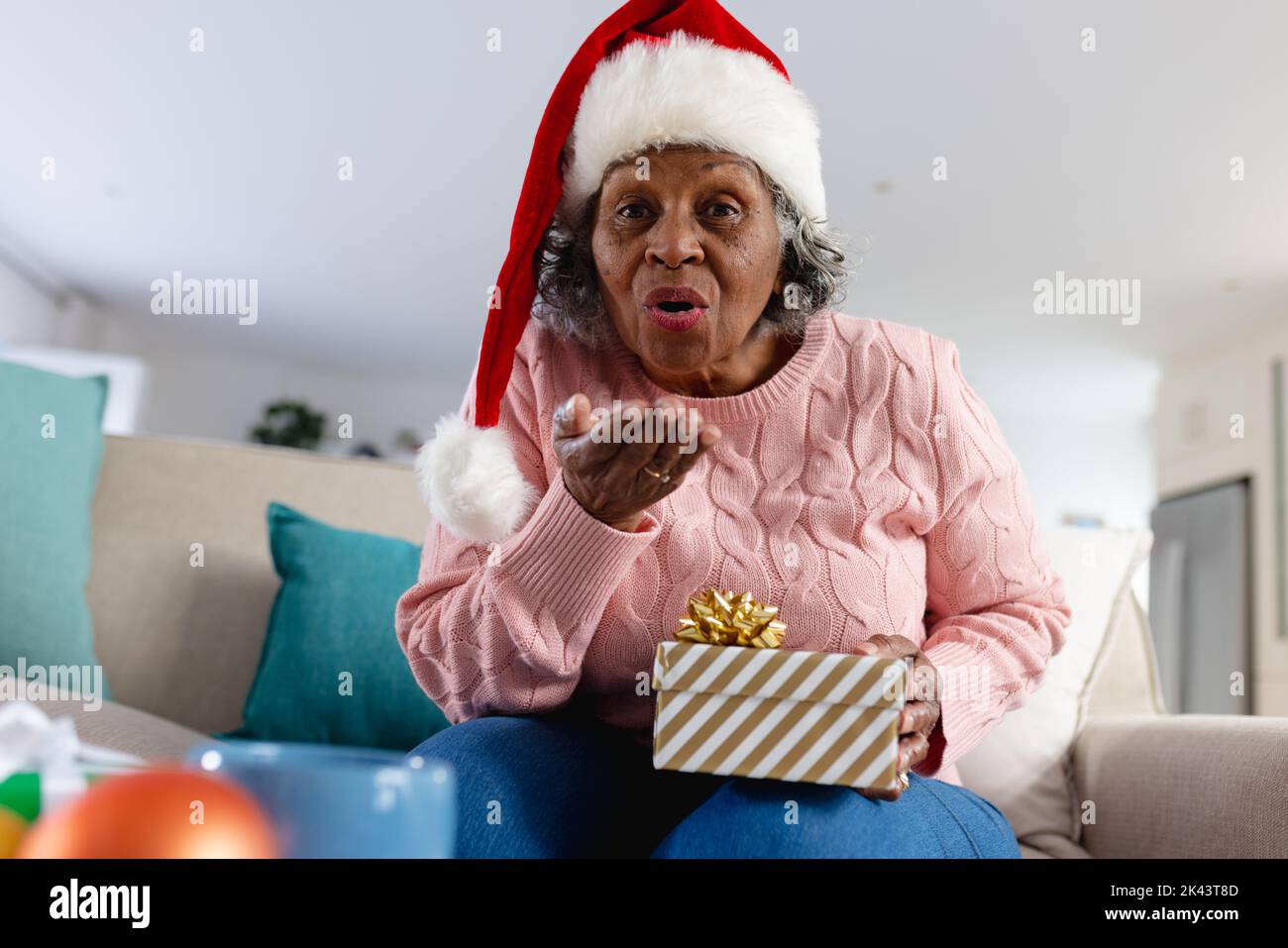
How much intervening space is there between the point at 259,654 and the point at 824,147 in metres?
3.49

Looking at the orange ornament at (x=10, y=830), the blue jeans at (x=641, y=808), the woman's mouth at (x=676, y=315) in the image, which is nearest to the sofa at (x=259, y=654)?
the blue jeans at (x=641, y=808)

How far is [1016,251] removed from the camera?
527cm

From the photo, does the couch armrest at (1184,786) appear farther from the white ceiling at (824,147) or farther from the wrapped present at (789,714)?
the white ceiling at (824,147)

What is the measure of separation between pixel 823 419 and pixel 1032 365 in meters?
6.47

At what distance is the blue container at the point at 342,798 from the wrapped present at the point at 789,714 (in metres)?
0.29

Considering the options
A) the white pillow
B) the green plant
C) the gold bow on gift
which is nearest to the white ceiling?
the green plant

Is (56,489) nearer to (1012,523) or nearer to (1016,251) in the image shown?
(1012,523)

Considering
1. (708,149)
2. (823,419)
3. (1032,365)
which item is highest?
(1032,365)

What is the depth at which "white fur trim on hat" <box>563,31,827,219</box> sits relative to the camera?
104 centimetres

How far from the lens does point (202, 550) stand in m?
1.71

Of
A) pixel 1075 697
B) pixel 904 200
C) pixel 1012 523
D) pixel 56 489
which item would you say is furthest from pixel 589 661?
pixel 904 200

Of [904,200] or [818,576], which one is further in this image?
[904,200]

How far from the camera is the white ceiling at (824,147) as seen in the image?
3.64 m

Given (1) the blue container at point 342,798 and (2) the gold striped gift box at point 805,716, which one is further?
(2) the gold striped gift box at point 805,716
